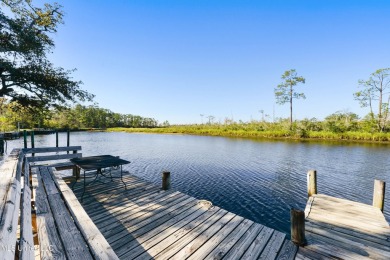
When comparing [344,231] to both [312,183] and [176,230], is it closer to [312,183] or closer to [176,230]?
[312,183]

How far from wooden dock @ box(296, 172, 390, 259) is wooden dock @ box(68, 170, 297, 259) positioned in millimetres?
591

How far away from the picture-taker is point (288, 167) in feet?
42.1

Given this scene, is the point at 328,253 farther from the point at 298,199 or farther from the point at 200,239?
the point at 298,199

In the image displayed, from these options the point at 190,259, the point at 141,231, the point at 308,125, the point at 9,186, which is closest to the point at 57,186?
the point at 9,186

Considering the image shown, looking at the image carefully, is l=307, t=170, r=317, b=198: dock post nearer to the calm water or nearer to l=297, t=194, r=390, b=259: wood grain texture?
l=297, t=194, r=390, b=259: wood grain texture

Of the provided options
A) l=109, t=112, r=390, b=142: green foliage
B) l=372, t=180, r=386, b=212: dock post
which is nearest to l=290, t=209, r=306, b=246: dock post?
l=372, t=180, r=386, b=212: dock post

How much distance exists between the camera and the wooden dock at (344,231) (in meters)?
3.06

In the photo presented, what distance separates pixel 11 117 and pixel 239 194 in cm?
5037

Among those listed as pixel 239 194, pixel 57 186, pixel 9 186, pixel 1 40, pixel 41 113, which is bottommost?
pixel 239 194

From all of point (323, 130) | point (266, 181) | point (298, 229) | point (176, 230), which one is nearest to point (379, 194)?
point (298, 229)

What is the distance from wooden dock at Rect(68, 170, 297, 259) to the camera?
293cm

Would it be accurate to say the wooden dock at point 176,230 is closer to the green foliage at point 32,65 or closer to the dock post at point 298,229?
the dock post at point 298,229

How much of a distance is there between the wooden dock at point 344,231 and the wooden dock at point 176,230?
591mm

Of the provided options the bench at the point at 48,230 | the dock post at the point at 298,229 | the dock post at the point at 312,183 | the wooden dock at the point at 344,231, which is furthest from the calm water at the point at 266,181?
the bench at the point at 48,230
